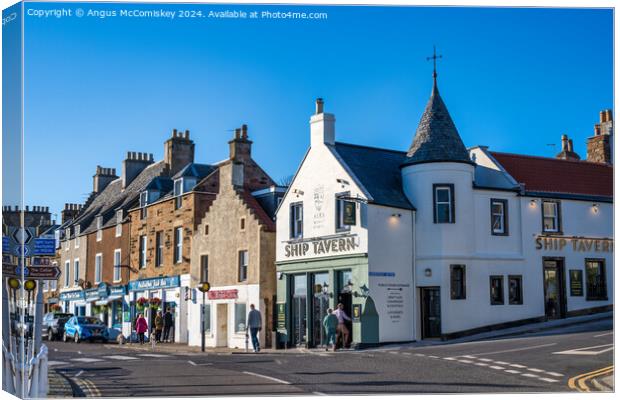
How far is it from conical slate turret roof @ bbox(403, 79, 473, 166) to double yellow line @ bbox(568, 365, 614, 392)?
11783 millimetres

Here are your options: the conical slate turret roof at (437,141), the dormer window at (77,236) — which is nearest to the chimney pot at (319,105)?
the conical slate turret roof at (437,141)

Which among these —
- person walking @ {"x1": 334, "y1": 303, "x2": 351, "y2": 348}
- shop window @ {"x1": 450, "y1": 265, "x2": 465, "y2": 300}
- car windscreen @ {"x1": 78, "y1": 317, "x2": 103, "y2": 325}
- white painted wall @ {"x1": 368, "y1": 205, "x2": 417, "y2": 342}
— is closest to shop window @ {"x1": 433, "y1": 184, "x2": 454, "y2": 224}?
white painted wall @ {"x1": 368, "y1": 205, "x2": 417, "y2": 342}

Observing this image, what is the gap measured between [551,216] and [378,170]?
5982mm

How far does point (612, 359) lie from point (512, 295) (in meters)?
11.0

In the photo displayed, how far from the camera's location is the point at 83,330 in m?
33.8

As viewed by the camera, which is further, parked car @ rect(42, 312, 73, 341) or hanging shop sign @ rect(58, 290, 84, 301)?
hanging shop sign @ rect(58, 290, 84, 301)

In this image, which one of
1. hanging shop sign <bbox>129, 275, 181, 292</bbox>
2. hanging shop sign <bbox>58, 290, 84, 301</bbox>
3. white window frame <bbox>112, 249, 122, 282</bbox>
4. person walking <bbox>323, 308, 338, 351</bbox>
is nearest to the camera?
person walking <bbox>323, 308, 338, 351</bbox>

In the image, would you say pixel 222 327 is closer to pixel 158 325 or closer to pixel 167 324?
pixel 167 324

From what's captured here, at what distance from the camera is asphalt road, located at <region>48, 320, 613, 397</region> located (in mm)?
15391

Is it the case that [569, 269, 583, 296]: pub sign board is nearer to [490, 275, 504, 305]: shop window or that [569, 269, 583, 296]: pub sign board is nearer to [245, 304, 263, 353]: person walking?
[490, 275, 504, 305]: shop window

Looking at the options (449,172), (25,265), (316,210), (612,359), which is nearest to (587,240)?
(449,172)

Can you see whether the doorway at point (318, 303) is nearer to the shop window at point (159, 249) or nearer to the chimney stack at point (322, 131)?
the chimney stack at point (322, 131)

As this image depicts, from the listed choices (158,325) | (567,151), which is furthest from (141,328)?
(567,151)

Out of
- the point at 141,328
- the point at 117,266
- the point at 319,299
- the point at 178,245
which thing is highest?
the point at 178,245
